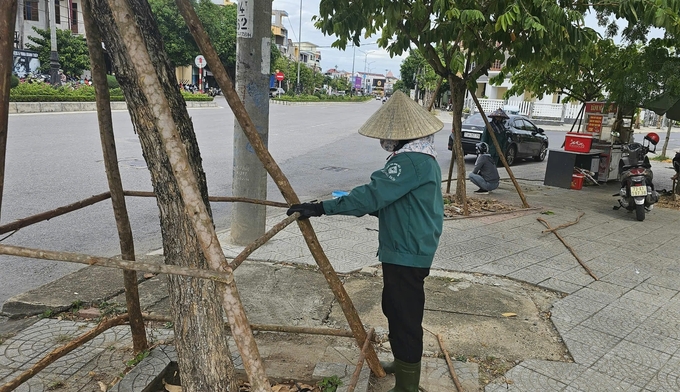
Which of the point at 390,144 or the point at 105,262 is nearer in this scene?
the point at 105,262

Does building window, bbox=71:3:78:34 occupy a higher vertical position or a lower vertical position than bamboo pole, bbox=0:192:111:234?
higher

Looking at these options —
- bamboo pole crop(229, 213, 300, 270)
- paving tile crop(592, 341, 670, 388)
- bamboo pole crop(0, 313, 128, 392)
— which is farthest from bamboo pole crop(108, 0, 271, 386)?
paving tile crop(592, 341, 670, 388)

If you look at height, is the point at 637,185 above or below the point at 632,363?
above

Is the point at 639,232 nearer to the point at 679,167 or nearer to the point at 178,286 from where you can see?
the point at 679,167

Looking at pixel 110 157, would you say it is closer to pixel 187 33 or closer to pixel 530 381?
pixel 530 381

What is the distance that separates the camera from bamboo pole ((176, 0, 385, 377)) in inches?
87.6

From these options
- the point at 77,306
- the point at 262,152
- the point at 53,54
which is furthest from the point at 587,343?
the point at 53,54

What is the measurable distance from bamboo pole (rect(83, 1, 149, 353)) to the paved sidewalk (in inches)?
16.1

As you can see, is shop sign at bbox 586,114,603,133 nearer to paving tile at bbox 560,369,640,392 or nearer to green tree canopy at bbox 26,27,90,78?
paving tile at bbox 560,369,640,392

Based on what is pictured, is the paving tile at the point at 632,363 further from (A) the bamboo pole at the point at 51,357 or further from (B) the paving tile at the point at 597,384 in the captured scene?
(A) the bamboo pole at the point at 51,357

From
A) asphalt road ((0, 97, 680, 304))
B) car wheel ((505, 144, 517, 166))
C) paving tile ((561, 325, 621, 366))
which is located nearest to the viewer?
paving tile ((561, 325, 621, 366))

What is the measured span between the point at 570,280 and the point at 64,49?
116ft

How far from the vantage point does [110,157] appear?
2.81 metres

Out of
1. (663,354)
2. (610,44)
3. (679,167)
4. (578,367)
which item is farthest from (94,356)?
(610,44)
